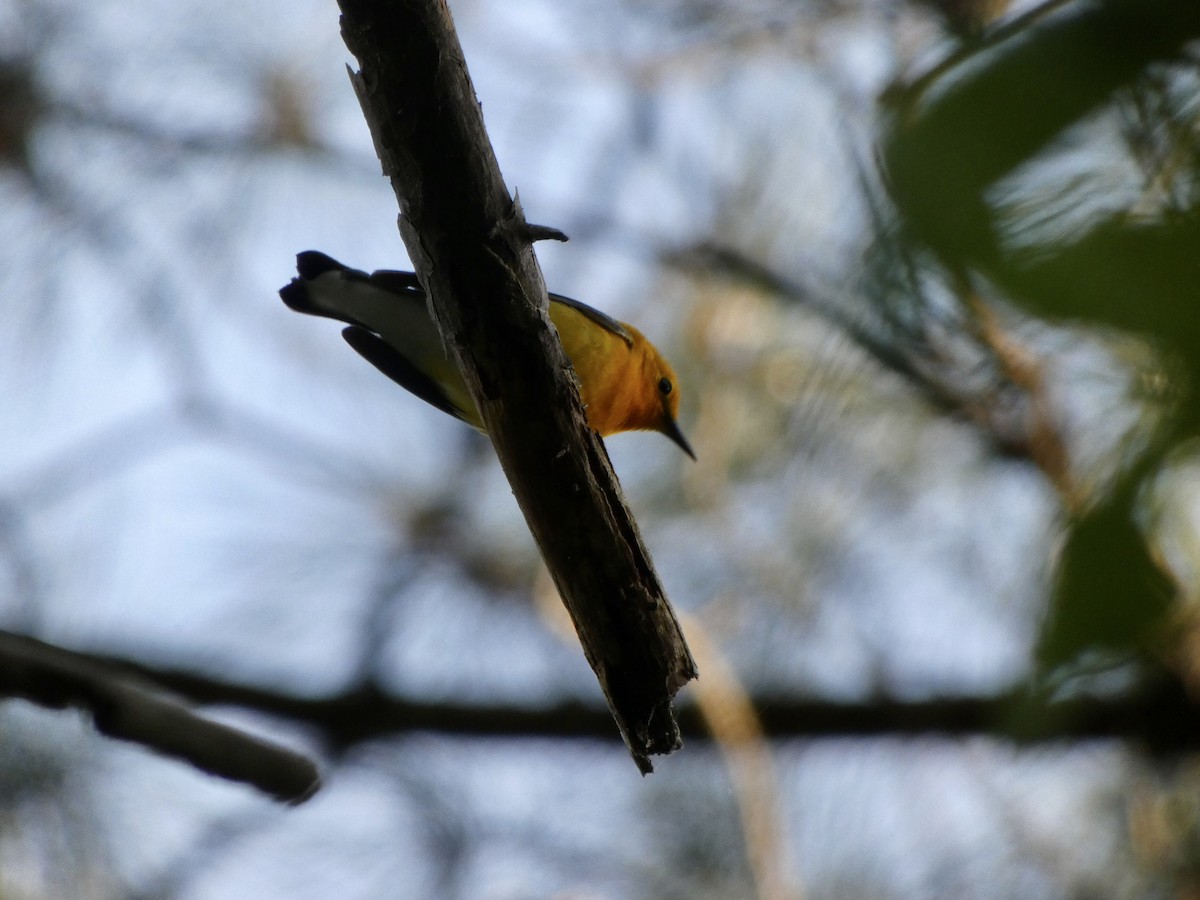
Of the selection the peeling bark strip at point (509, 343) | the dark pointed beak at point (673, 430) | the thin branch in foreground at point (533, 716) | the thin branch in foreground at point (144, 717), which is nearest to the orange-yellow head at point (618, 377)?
the dark pointed beak at point (673, 430)

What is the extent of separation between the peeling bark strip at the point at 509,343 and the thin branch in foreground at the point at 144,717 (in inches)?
32.7

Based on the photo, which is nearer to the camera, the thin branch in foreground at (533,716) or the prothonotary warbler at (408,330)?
the prothonotary warbler at (408,330)

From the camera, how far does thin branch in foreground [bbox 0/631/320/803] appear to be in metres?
0.87

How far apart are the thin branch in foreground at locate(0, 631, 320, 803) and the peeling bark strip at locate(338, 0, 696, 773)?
0.83 m

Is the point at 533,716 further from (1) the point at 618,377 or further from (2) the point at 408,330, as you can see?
(2) the point at 408,330

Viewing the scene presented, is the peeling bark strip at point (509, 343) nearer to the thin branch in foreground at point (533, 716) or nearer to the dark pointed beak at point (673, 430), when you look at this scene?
the dark pointed beak at point (673, 430)

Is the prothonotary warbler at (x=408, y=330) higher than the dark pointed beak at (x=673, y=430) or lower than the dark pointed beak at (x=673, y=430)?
higher

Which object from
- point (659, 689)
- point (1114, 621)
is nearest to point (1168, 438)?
point (1114, 621)

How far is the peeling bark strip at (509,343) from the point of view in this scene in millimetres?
1496

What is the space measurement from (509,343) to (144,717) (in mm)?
921

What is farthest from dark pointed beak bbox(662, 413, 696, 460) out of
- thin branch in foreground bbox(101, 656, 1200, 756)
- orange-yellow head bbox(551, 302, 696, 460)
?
thin branch in foreground bbox(101, 656, 1200, 756)

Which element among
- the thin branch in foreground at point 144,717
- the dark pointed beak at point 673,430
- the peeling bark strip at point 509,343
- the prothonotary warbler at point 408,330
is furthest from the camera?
the dark pointed beak at point 673,430

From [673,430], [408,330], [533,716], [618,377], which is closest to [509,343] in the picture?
[408,330]

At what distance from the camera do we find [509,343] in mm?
1727
